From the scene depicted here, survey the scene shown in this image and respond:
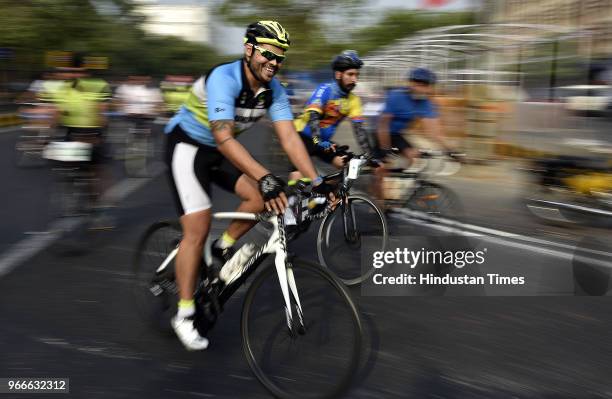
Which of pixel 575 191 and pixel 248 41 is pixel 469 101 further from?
pixel 248 41

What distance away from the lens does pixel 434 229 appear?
22.9 feet

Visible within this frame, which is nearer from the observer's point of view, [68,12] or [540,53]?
[540,53]

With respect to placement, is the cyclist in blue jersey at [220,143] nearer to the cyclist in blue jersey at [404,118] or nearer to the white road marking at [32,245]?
the white road marking at [32,245]

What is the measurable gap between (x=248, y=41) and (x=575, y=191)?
502 centimetres

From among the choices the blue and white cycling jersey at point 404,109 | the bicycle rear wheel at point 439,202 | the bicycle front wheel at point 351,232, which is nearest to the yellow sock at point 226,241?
the bicycle front wheel at point 351,232

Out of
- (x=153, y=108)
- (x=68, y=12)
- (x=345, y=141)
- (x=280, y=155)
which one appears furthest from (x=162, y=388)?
(x=68, y=12)

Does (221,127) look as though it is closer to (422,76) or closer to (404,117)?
(422,76)

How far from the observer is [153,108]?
1521 cm

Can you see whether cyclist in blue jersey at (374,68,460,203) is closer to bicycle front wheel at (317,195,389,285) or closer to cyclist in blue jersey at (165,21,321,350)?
bicycle front wheel at (317,195,389,285)

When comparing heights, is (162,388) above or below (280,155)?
above

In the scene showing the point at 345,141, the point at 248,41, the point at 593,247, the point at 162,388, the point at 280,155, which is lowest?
the point at 345,141

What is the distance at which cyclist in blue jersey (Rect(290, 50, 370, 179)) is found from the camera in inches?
256

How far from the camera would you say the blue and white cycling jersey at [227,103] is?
3688 mm

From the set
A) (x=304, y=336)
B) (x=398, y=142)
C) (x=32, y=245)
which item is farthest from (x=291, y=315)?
(x=398, y=142)
